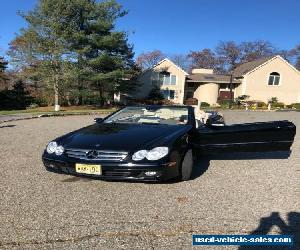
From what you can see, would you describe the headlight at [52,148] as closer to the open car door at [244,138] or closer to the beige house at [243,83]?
the open car door at [244,138]

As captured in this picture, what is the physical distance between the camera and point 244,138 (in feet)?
19.6

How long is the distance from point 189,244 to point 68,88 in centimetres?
3201

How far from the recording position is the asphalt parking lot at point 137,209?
342cm

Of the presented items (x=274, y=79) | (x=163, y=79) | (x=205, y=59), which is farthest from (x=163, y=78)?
(x=205, y=59)

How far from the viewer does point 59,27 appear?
32.1 m

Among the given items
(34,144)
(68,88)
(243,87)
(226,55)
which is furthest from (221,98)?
(34,144)

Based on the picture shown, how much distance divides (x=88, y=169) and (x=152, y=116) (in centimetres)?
221

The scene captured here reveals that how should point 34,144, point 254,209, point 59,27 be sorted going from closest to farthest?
1. point 254,209
2. point 34,144
3. point 59,27

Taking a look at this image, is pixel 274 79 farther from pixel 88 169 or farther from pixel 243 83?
pixel 88 169

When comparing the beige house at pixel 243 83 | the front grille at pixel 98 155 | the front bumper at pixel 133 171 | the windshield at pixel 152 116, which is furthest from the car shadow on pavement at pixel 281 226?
the beige house at pixel 243 83

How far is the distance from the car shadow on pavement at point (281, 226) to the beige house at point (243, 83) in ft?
128

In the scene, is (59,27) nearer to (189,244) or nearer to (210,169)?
(210,169)

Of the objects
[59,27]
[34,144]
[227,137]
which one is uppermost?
[59,27]

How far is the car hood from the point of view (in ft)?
16.2
